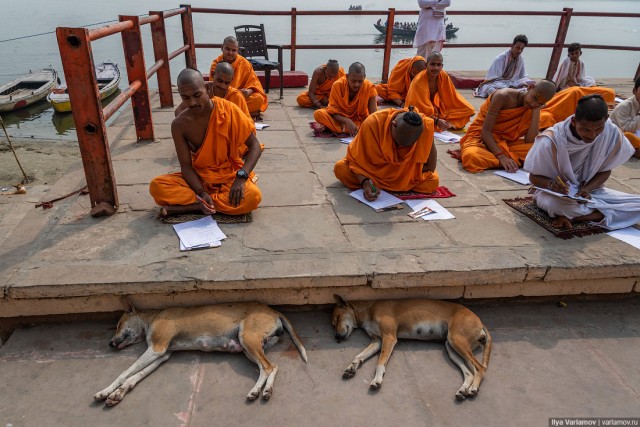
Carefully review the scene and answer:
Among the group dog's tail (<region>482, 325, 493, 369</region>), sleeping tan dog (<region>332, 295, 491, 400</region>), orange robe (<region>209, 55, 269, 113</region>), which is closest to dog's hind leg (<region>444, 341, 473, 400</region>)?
sleeping tan dog (<region>332, 295, 491, 400</region>)

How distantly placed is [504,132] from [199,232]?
153 inches

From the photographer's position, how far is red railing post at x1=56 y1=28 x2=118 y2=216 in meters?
3.35

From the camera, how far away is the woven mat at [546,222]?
374cm

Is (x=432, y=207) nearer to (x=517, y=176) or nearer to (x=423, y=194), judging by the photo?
(x=423, y=194)

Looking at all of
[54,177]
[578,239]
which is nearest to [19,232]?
[578,239]

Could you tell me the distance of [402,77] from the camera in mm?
7961

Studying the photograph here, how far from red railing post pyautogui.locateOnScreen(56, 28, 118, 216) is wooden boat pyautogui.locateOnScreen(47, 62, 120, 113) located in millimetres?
13415

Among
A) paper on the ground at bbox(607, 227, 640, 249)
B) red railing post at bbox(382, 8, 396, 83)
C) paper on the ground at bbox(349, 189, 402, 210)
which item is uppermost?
red railing post at bbox(382, 8, 396, 83)

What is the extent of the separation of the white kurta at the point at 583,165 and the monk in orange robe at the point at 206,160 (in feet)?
8.43

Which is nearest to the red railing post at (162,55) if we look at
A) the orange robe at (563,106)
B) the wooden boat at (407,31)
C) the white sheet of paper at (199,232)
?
the white sheet of paper at (199,232)

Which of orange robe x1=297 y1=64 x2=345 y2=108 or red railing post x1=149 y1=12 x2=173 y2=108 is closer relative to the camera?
red railing post x1=149 y1=12 x2=173 y2=108

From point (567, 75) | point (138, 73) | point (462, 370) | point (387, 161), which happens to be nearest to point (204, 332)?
point (462, 370)

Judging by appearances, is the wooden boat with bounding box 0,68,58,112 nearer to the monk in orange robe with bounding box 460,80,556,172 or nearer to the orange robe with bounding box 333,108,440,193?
the orange robe with bounding box 333,108,440,193

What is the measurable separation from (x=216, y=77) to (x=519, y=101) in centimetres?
362
